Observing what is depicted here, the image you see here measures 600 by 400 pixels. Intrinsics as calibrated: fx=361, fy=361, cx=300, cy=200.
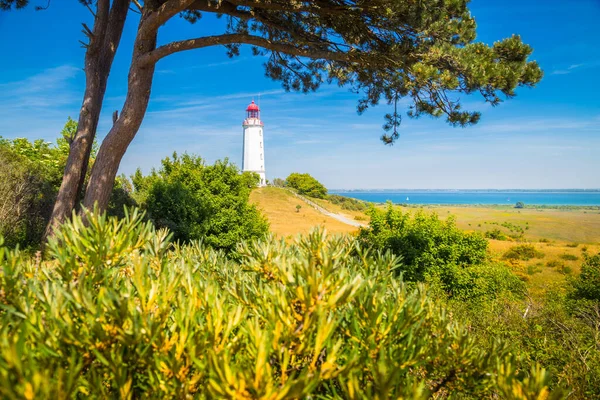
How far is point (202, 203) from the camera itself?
17.2m

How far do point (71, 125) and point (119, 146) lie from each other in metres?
21.5

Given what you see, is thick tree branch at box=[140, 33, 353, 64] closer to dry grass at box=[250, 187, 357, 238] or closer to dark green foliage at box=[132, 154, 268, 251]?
dark green foliage at box=[132, 154, 268, 251]

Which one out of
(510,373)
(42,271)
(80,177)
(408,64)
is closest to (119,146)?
(80,177)

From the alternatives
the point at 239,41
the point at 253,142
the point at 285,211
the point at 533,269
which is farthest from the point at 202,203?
the point at 253,142

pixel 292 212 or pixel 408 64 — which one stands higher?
pixel 408 64

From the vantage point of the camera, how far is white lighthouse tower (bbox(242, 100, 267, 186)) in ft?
186

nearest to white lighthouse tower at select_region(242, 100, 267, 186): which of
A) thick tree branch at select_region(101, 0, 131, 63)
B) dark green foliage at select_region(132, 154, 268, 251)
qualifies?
dark green foliage at select_region(132, 154, 268, 251)

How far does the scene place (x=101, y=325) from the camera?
1331 millimetres

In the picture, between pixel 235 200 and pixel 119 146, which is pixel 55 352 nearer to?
pixel 119 146

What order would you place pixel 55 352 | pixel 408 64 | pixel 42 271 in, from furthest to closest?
pixel 408 64, pixel 42 271, pixel 55 352

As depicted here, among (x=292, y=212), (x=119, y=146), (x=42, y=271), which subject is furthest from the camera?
(x=292, y=212)

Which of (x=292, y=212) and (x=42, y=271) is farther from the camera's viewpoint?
(x=292, y=212)

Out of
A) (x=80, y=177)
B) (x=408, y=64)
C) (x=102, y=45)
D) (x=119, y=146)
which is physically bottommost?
(x=80, y=177)

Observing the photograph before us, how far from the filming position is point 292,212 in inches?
1646
